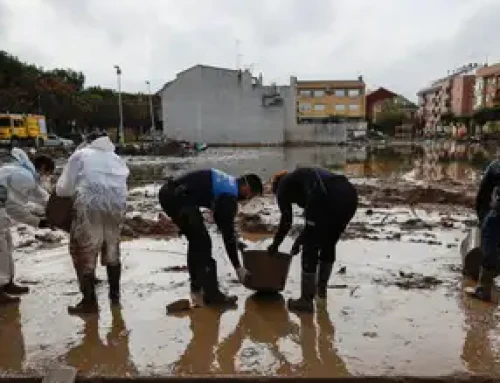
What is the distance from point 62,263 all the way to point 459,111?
314ft

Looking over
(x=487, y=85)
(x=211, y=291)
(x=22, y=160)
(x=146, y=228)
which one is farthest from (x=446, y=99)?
(x=22, y=160)

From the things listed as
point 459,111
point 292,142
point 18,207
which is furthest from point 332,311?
point 459,111

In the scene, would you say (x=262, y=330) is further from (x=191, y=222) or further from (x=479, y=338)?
(x=479, y=338)

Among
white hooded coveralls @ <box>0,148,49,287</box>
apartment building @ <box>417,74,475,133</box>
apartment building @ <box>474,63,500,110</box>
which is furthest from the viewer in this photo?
apartment building @ <box>417,74,475,133</box>

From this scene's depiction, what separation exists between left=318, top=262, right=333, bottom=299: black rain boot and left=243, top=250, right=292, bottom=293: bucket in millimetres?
328

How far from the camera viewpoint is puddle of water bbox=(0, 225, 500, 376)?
3777mm

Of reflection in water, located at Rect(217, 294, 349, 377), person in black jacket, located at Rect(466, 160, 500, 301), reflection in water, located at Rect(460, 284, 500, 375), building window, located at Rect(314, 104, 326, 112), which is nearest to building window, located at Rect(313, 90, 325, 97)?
building window, located at Rect(314, 104, 326, 112)

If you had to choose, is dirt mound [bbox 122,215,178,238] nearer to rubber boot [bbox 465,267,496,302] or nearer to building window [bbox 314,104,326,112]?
rubber boot [bbox 465,267,496,302]

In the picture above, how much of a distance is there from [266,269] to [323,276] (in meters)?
0.56

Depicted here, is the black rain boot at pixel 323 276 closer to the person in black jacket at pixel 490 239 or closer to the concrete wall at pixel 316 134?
the person in black jacket at pixel 490 239

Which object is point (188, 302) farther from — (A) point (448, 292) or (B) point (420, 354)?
(A) point (448, 292)

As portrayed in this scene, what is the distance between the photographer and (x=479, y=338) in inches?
168

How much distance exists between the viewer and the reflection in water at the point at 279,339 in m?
3.72

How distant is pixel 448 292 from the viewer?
551 centimetres
